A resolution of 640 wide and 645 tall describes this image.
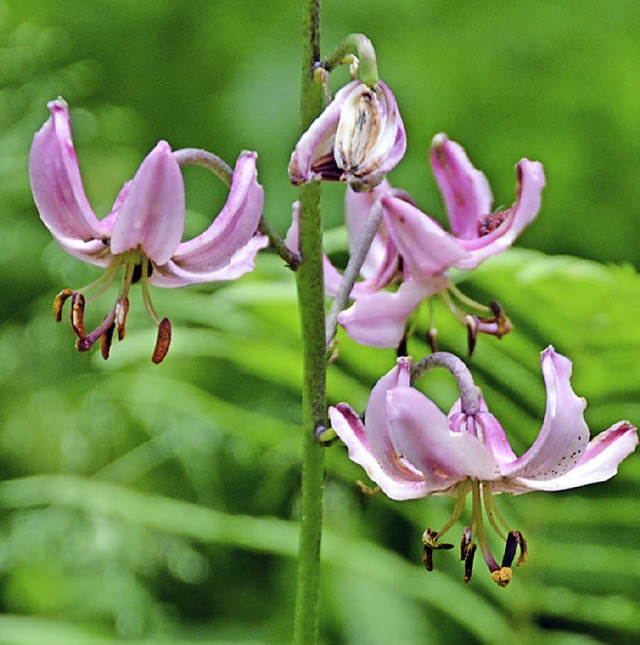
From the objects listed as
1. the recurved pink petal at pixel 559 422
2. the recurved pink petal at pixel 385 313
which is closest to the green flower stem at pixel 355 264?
A: the recurved pink petal at pixel 385 313

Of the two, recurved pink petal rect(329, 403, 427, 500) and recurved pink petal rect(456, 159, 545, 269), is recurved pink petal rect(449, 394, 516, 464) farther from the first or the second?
recurved pink petal rect(456, 159, 545, 269)

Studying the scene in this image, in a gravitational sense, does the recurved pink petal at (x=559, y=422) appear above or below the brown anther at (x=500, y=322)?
below

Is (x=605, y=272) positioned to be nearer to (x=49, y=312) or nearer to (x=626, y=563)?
(x=626, y=563)

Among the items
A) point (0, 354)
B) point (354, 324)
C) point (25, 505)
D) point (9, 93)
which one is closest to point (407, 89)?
point (9, 93)

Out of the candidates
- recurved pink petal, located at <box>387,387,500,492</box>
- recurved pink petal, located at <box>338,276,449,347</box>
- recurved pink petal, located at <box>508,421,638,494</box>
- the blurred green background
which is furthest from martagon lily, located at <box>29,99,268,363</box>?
the blurred green background

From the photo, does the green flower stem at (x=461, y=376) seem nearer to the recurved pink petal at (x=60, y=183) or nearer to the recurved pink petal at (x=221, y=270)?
the recurved pink petal at (x=221, y=270)
